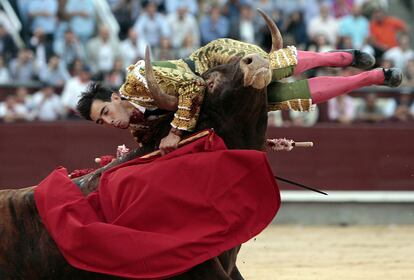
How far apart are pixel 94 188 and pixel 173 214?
48 centimetres

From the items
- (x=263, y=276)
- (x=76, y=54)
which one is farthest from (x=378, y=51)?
(x=263, y=276)

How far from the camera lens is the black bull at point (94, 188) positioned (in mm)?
4719

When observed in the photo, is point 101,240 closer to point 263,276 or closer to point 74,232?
point 74,232

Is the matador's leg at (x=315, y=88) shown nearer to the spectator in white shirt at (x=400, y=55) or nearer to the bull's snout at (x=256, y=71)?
the bull's snout at (x=256, y=71)

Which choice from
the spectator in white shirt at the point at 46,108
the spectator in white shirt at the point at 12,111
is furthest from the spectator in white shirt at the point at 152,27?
the spectator in white shirt at the point at 12,111

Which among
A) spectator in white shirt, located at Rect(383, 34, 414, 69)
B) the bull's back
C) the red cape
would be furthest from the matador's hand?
spectator in white shirt, located at Rect(383, 34, 414, 69)

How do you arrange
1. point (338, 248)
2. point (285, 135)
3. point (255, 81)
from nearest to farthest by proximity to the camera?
point (255, 81) → point (338, 248) → point (285, 135)

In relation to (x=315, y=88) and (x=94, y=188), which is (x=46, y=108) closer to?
(x=94, y=188)

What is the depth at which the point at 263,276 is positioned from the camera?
23.0ft

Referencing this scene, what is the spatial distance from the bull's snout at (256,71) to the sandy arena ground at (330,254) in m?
2.64

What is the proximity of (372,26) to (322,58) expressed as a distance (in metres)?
7.16

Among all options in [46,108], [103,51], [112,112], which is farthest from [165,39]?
[112,112]

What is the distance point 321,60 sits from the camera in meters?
5.14

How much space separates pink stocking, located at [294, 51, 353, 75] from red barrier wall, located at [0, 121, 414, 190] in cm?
540
